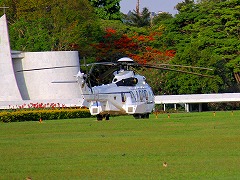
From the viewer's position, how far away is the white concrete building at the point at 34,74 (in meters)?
57.5

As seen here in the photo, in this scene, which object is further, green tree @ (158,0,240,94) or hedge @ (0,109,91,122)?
green tree @ (158,0,240,94)

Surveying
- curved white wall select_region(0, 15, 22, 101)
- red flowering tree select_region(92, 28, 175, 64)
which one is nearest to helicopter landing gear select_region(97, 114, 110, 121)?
curved white wall select_region(0, 15, 22, 101)

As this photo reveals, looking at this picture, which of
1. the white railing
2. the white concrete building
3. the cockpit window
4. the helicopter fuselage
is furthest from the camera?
the white railing

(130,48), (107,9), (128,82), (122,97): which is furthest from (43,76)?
(107,9)

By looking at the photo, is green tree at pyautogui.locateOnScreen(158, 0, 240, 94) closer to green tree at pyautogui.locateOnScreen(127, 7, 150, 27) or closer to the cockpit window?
green tree at pyautogui.locateOnScreen(127, 7, 150, 27)

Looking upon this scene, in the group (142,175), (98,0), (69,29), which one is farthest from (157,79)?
(142,175)

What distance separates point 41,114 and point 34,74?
41.7ft

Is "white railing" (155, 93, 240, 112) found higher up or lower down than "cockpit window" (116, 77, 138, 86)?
lower down

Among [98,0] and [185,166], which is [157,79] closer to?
[98,0]

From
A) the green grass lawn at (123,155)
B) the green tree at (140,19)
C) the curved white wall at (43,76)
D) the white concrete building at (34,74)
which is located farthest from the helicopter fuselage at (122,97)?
the green tree at (140,19)

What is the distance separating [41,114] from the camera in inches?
1882

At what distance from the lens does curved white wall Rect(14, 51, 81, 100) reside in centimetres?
5922

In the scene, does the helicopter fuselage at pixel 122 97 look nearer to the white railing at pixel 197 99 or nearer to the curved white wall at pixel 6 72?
the curved white wall at pixel 6 72

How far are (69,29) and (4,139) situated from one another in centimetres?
4852
